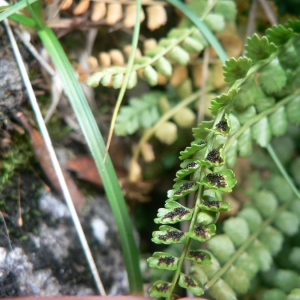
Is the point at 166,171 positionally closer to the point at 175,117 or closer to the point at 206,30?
the point at 175,117

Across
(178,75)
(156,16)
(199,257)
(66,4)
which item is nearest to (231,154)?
(199,257)

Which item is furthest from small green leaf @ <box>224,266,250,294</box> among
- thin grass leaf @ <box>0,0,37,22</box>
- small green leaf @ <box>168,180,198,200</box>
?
thin grass leaf @ <box>0,0,37,22</box>

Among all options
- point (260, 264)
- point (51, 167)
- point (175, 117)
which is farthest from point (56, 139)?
point (260, 264)

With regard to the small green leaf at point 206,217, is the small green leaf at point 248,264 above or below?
below

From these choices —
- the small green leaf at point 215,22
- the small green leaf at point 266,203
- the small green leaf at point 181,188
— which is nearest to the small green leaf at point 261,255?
the small green leaf at point 266,203

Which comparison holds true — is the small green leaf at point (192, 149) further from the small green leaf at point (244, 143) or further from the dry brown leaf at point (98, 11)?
the dry brown leaf at point (98, 11)

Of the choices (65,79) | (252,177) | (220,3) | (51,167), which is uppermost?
(220,3)

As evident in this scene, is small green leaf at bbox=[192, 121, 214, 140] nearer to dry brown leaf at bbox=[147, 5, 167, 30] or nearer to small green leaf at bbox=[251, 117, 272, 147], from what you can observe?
small green leaf at bbox=[251, 117, 272, 147]
